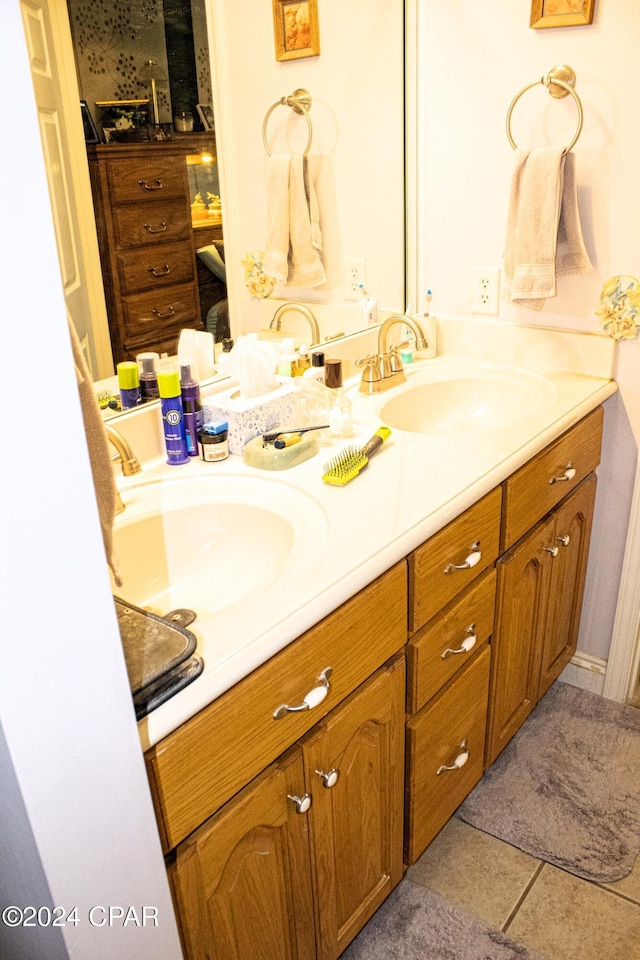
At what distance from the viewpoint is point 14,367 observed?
1.89 ft

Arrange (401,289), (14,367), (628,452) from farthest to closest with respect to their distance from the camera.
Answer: (401,289) → (628,452) → (14,367)

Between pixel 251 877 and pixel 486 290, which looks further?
pixel 486 290

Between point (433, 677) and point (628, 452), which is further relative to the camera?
point (628, 452)

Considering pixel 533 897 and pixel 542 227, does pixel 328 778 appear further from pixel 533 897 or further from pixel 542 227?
pixel 542 227

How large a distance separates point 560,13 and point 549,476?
3.16ft

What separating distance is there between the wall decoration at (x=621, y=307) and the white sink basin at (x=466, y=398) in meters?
0.19

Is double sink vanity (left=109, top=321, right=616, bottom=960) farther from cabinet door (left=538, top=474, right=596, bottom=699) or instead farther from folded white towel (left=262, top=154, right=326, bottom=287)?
folded white towel (left=262, top=154, right=326, bottom=287)

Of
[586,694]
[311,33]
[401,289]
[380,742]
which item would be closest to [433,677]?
[380,742]

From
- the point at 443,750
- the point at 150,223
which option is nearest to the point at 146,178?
the point at 150,223

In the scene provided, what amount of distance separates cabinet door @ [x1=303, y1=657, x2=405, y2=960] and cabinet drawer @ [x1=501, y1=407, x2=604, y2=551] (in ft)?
1.37

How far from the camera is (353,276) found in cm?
193

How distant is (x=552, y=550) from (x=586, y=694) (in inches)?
23.6

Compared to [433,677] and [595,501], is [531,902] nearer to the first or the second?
[433,677]

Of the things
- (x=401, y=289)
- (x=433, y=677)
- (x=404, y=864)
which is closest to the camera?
(x=433, y=677)
